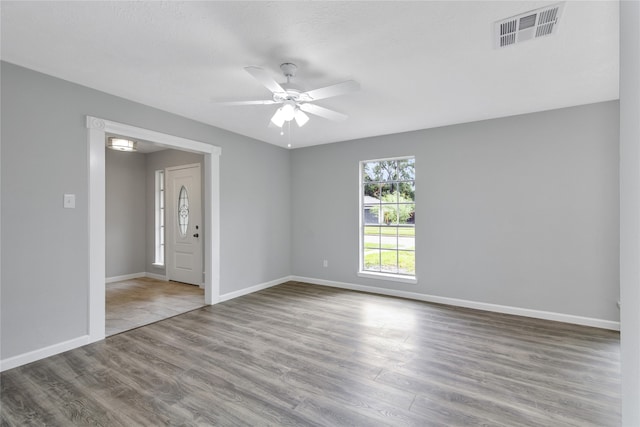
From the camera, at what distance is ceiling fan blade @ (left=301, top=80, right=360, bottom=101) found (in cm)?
244

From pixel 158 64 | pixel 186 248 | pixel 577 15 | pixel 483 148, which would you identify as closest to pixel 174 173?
pixel 186 248

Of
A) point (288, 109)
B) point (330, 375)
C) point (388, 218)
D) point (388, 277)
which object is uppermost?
point (288, 109)

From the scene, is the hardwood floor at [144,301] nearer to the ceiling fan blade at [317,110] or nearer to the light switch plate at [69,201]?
the light switch plate at [69,201]

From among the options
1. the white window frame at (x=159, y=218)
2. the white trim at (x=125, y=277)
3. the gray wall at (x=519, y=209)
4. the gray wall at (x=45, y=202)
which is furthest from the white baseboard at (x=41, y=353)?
the gray wall at (x=519, y=209)

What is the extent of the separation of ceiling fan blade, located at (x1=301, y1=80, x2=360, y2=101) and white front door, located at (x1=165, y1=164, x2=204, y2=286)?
12.4 feet

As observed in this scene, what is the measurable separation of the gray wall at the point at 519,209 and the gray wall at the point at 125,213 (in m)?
4.45

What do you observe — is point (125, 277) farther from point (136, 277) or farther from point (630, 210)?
point (630, 210)

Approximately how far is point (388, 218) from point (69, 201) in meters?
4.14

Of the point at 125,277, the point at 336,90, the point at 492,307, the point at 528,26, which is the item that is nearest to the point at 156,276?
the point at 125,277

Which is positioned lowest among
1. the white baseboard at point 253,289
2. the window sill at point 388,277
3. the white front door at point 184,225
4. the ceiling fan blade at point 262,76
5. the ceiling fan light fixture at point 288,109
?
the white baseboard at point 253,289

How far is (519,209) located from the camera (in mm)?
4004

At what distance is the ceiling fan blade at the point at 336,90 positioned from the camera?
2443 millimetres

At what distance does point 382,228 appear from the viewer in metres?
5.18

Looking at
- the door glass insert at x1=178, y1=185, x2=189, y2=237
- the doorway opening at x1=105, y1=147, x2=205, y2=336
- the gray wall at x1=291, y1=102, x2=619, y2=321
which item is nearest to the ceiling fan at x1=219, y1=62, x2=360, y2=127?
the gray wall at x1=291, y1=102, x2=619, y2=321
